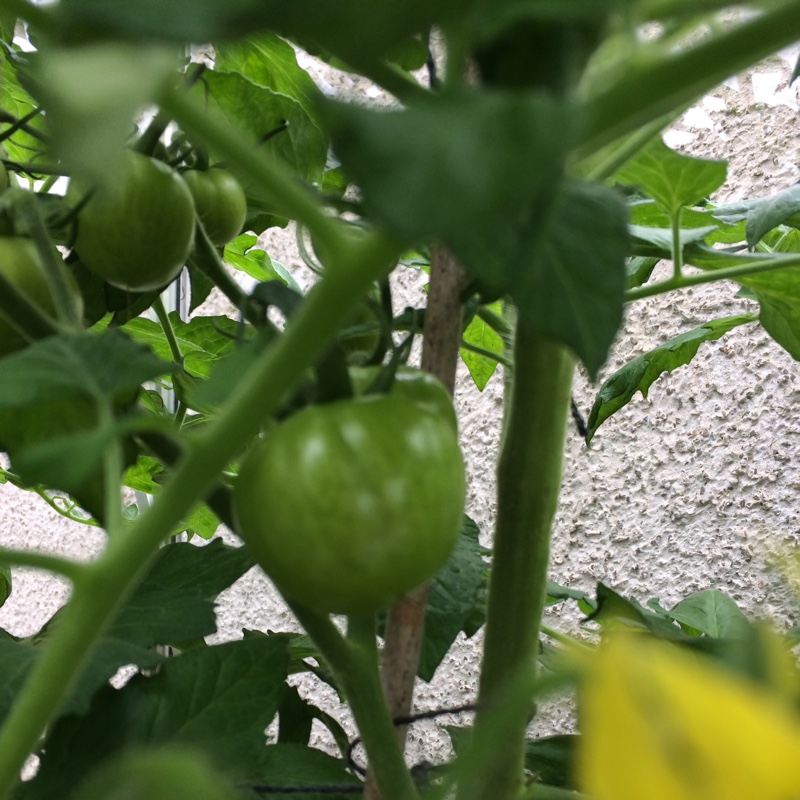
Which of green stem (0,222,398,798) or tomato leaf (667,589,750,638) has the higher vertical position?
tomato leaf (667,589,750,638)

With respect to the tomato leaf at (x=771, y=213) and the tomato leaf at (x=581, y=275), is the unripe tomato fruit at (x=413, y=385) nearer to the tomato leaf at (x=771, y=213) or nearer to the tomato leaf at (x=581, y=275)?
the tomato leaf at (x=581, y=275)

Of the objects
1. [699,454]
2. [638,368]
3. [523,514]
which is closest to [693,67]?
[523,514]

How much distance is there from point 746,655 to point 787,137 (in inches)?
29.5

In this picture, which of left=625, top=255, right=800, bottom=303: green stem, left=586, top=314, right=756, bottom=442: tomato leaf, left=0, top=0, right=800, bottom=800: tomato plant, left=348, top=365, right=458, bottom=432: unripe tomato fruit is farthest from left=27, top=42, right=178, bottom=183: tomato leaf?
left=586, top=314, right=756, bottom=442: tomato leaf

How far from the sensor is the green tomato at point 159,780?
90 millimetres

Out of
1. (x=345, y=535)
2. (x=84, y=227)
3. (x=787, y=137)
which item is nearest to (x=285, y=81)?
(x=84, y=227)

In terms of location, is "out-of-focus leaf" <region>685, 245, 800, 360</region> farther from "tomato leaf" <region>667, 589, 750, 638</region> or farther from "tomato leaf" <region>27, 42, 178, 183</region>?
"tomato leaf" <region>27, 42, 178, 183</region>

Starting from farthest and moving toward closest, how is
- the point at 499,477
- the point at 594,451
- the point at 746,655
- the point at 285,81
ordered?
the point at 594,451, the point at 285,81, the point at 499,477, the point at 746,655

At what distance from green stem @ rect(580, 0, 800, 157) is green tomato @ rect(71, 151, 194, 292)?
19 cm

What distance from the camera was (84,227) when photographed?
0.90 ft

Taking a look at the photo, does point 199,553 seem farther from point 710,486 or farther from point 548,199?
point 710,486

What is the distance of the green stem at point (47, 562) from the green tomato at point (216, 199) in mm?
185

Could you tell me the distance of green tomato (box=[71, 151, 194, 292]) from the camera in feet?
0.86

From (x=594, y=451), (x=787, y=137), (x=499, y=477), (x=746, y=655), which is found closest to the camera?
(x=746, y=655)
